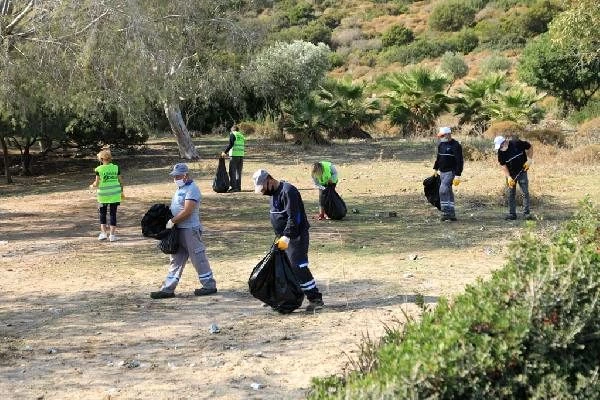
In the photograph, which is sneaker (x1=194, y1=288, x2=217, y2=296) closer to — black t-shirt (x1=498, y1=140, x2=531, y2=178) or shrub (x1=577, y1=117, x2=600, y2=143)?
black t-shirt (x1=498, y1=140, x2=531, y2=178)

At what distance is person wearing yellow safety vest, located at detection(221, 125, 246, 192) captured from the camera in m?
16.8

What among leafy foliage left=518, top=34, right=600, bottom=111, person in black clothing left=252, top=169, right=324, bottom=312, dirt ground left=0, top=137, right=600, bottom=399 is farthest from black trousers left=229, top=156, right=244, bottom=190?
leafy foliage left=518, top=34, right=600, bottom=111

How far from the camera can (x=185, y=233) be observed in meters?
8.30

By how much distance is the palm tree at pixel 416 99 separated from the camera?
3019 centimetres

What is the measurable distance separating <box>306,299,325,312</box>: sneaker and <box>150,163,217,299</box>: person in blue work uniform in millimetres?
1354

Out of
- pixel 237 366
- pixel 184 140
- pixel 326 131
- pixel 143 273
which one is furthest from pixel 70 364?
pixel 326 131

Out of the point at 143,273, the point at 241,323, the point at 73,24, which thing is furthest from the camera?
the point at 73,24

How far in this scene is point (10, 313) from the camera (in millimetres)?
8016

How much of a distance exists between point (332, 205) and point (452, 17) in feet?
176

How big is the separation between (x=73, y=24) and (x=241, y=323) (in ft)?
23.1

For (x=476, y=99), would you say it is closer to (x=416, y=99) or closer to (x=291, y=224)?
(x=416, y=99)

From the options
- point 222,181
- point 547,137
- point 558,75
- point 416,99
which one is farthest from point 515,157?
point 558,75

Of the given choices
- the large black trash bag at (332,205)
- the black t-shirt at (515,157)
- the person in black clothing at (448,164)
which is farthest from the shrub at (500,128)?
the large black trash bag at (332,205)

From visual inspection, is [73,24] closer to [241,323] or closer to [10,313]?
[10,313]
